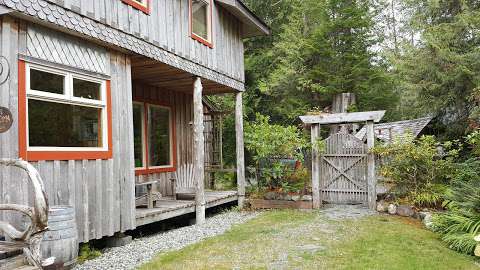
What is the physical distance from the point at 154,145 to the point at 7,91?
5.32 meters

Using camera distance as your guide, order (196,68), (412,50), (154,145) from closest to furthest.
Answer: (196,68) → (154,145) → (412,50)

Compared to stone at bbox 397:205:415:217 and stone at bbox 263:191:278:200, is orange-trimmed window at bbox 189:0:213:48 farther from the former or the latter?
stone at bbox 397:205:415:217

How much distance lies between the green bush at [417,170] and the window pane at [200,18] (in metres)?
4.96

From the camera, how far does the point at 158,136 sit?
9.50 metres

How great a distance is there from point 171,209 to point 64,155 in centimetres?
285

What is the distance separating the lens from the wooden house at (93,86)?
4.16 m

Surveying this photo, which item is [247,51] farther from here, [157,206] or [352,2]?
[157,206]

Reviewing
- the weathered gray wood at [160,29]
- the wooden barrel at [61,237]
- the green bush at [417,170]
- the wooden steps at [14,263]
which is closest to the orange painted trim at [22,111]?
the weathered gray wood at [160,29]

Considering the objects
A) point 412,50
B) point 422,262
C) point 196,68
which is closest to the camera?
point 422,262

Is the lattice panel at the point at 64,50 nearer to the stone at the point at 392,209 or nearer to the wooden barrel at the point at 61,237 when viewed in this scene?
the wooden barrel at the point at 61,237

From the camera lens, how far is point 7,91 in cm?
402

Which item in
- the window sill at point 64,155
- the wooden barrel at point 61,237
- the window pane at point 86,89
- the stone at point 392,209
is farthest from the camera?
the stone at point 392,209

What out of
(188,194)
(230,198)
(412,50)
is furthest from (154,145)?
(412,50)

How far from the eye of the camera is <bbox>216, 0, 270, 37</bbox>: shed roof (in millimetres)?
8842
